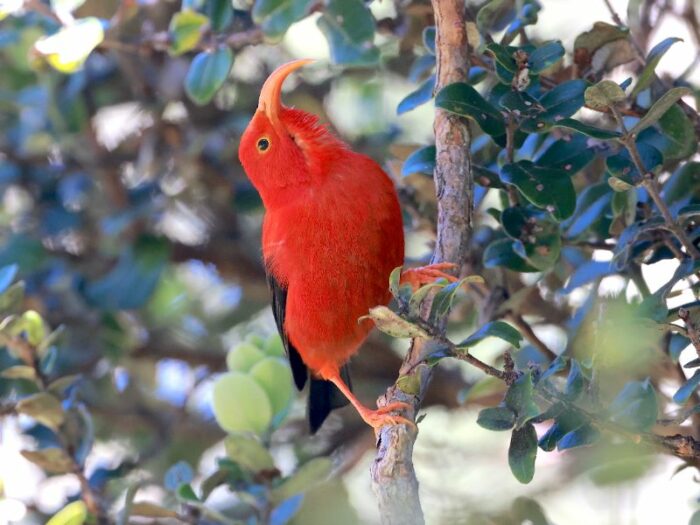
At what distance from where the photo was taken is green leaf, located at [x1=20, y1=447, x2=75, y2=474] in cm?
325

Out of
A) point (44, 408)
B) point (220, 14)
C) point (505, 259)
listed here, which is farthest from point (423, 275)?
point (44, 408)

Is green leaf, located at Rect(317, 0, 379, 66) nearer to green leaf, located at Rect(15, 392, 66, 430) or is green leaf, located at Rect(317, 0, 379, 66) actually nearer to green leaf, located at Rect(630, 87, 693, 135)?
green leaf, located at Rect(630, 87, 693, 135)

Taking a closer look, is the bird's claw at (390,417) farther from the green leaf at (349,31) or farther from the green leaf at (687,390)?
the green leaf at (349,31)

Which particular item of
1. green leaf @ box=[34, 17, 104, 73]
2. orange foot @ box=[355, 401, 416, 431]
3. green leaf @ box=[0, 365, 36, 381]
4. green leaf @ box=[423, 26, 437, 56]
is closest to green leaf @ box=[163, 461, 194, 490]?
green leaf @ box=[0, 365, 36, 381]

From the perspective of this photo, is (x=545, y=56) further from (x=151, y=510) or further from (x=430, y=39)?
(x=151, y=510)

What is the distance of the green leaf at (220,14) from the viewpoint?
11.3 feet

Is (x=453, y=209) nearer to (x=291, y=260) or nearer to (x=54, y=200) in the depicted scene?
(x=291, y=260)

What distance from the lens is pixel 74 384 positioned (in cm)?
366

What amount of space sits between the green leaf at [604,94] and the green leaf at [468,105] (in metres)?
0.30

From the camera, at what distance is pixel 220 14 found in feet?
11.3

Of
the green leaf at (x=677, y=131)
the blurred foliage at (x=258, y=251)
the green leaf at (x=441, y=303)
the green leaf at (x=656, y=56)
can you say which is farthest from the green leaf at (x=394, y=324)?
the green leaf at (x=677, y=131)

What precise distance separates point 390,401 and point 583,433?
470mm

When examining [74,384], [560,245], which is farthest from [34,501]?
[560,245]

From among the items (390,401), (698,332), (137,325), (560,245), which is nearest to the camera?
(698,332)
